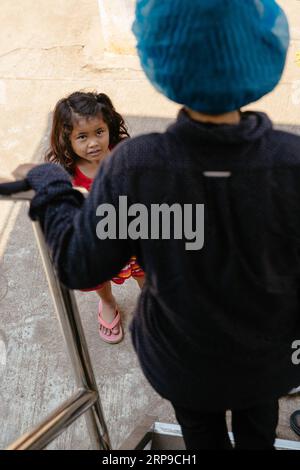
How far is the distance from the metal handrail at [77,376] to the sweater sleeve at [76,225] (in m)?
0.04

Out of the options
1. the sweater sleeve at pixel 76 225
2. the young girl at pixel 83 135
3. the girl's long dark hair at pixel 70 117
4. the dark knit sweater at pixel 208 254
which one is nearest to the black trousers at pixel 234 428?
the dark knit sweater at pixel 208 254

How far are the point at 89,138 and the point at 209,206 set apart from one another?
4.47ft

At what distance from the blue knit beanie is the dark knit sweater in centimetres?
6

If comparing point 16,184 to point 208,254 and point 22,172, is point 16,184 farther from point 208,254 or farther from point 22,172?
point 208,254

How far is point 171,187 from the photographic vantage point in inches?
45.5

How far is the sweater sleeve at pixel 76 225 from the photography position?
1.21 m

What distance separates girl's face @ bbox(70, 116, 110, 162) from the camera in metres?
2.43

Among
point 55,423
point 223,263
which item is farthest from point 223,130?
point 55,423

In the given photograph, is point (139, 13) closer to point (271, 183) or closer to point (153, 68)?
point (153, 68)

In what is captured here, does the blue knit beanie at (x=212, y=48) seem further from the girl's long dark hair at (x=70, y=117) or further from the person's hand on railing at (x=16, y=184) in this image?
the girl's long dark hair at (x=70, y=117)

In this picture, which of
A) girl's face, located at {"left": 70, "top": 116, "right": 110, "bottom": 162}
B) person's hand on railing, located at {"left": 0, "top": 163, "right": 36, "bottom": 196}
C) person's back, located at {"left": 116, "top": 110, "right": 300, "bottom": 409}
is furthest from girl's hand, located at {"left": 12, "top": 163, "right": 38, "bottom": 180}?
girl's face, located at {"left": 70, "top": 116, "right": 110, "bottom": 162}

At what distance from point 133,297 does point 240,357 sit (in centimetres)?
160

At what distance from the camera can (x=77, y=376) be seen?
169 centimetres
